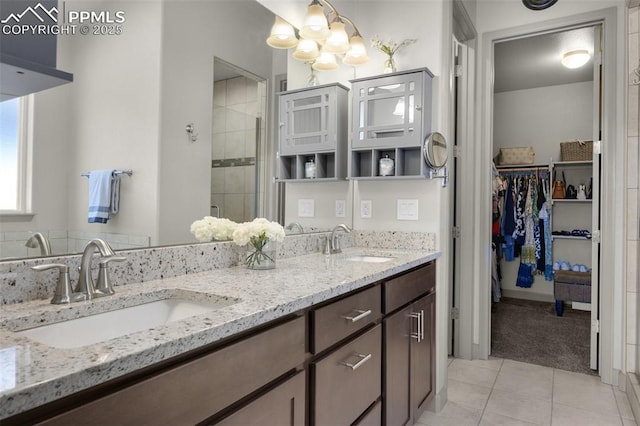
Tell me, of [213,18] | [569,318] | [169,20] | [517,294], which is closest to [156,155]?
[169,20]

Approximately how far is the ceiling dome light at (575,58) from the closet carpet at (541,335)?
264 centimetres

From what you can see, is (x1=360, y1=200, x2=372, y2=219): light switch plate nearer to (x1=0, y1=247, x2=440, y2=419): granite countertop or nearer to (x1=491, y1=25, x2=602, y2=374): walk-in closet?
(x1=0, y1=247, x2=440, y2=419): granite countertop

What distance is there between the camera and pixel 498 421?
221cm

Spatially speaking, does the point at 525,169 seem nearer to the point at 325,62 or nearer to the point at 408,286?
the point at 325,62

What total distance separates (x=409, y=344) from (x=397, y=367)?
16 cm

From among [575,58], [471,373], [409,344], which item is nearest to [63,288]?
[409,344]

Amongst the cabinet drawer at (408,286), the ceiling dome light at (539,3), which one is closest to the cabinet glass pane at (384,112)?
the cabinet drawer at (408,286)

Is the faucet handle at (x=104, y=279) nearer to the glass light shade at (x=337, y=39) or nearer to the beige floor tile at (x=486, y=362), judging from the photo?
the glass light shade at (x=337, y=39)

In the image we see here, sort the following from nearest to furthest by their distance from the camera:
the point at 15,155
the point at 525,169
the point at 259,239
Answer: the point at 15,155 → the point at 259,239 → the point at 525,169

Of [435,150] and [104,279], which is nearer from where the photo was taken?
[104,279]

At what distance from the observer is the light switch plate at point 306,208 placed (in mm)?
2301

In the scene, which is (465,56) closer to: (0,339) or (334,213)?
(334,213)

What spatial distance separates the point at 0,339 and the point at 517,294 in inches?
219

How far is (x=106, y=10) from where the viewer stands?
1206 millimetres
